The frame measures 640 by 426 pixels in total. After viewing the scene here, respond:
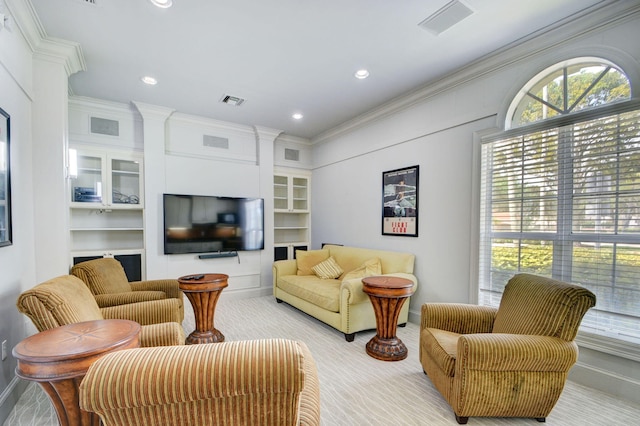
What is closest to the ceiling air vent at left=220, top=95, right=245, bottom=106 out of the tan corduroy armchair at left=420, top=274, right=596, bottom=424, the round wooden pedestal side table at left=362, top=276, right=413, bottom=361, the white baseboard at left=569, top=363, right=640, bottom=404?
the round wooden pedestal side table at left=362, top=276, right=413, bottom=361

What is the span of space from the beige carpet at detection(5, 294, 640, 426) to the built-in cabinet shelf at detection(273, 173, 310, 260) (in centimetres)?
251

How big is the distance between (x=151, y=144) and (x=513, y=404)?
488cm

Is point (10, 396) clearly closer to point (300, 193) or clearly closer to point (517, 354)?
point (517, 354)

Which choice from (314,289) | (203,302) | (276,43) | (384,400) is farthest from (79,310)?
(276,43)

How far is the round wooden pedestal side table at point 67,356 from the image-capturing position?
1303mm

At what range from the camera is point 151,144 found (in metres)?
4.16

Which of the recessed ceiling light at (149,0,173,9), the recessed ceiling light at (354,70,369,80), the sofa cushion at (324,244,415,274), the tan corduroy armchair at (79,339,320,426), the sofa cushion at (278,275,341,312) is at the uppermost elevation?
the recessed ceiling light at (149,0,173,9)

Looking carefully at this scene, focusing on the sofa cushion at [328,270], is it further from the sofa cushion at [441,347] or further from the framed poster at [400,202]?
the sofa cushion at [441,347]

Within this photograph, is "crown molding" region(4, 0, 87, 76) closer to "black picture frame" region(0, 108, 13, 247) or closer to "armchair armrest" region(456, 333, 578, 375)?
"black picture frame" region(0, 108, 13, 247)

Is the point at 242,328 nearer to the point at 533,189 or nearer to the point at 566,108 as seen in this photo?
the point at 533,189

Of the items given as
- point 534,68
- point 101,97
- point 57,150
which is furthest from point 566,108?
point 101,97

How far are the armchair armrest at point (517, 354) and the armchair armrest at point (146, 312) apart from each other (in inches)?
88.9

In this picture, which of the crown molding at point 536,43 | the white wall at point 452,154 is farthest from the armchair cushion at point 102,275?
the crown molding at point 536,43

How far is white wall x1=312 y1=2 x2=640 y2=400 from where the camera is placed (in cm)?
216
